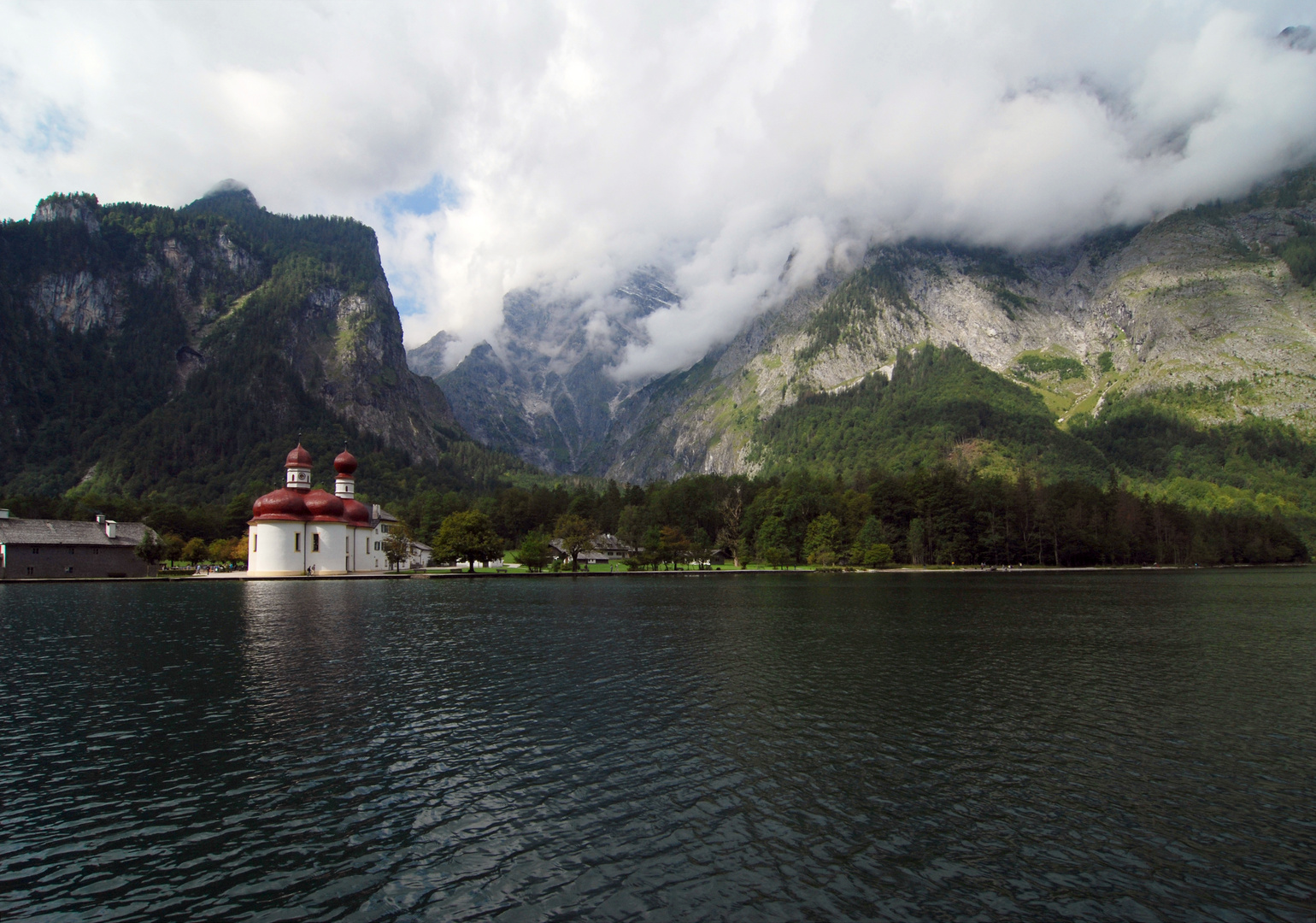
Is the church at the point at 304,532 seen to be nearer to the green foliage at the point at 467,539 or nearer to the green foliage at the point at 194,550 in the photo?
the green foliage at the point at 467,539

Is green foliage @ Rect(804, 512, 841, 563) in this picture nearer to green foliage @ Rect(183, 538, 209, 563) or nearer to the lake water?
the lake water

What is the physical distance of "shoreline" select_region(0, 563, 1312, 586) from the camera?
104 metres

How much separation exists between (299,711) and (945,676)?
2548cm

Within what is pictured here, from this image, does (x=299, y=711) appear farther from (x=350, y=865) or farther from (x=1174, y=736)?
(x=1174, y=736)

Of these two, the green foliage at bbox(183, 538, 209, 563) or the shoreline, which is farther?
the green foliage at bbox(183, 538, 209, 563)

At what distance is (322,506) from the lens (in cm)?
11538

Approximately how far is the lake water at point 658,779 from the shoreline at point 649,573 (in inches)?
2905

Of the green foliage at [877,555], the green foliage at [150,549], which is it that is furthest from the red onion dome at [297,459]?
the green foliage at [877,555]

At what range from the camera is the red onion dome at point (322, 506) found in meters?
115

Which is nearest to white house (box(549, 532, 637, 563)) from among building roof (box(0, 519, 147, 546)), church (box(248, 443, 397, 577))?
church (box(248, 443, 397, 577))

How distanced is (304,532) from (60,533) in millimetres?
33671

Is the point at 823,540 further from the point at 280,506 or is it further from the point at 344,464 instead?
the point at 280,506

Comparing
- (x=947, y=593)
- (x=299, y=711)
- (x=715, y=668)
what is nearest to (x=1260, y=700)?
(x=715, y=668)

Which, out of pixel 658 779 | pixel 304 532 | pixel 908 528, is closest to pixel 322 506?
pixel 304 532
